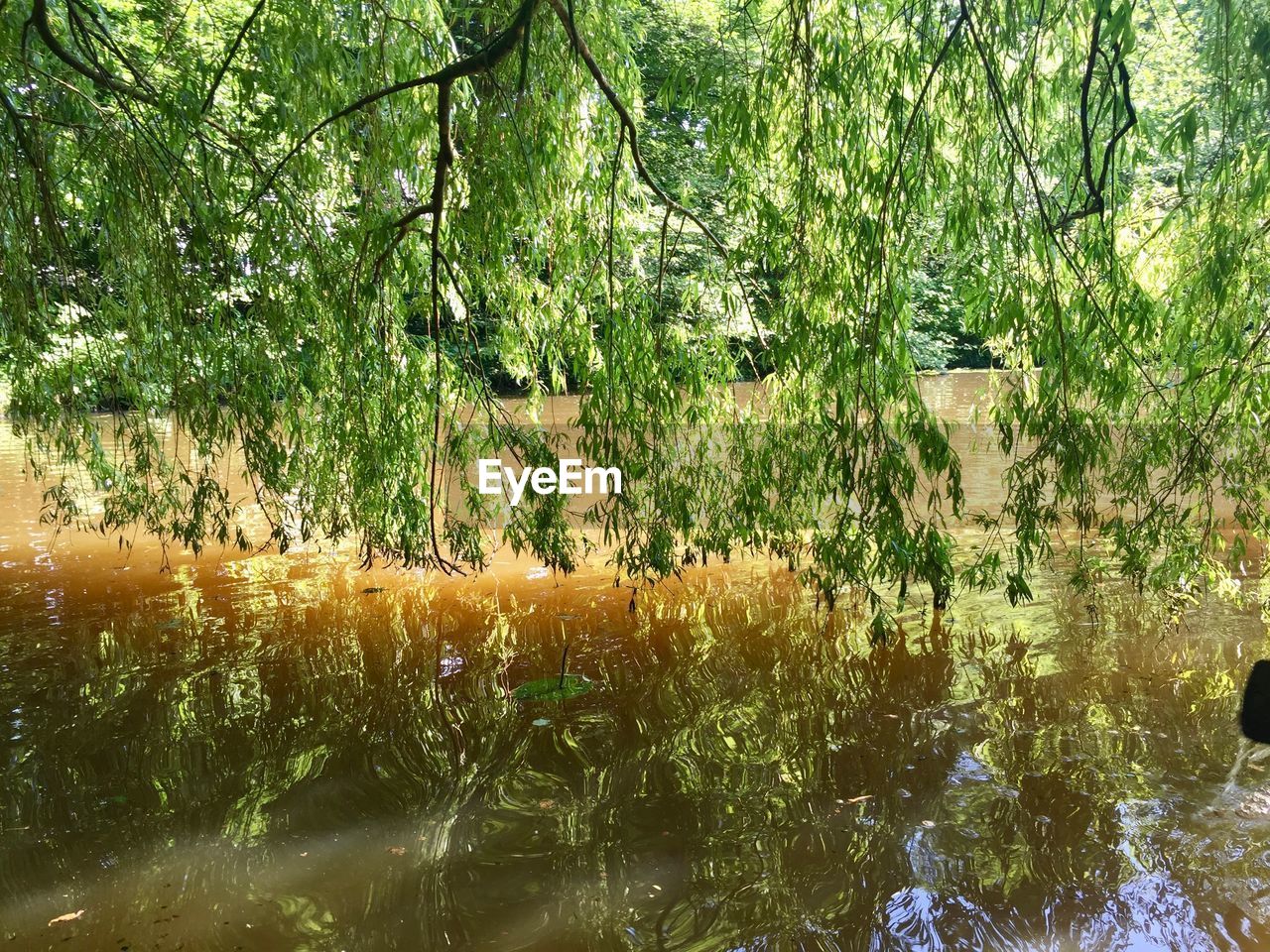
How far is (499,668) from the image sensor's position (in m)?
4.39

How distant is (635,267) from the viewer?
13.5 feet

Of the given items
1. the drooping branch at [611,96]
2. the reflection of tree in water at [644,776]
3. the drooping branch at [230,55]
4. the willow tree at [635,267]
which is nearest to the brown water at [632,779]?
the reflection of tree in water at [644,776]

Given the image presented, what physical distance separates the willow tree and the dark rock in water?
98cm

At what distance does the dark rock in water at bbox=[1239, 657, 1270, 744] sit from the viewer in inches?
75.9

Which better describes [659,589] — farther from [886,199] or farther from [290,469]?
[886,199]

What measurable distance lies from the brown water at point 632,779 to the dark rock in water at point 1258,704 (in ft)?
2.13

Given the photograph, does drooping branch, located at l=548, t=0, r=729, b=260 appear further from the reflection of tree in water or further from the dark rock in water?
the dark rock in water

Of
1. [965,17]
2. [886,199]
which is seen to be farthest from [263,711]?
[965,17]

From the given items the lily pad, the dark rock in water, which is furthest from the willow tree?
the dark rock in water

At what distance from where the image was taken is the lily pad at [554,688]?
13.2ft

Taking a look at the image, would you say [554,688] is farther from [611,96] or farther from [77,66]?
[77,66]

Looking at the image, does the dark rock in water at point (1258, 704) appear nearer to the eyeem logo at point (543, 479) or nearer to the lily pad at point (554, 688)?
the eyeem logo at point (543, 479)

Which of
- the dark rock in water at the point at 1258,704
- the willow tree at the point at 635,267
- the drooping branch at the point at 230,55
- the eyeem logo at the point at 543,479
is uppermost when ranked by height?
the drooping branch at the point at 230,55

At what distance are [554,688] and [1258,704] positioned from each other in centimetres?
262
